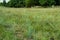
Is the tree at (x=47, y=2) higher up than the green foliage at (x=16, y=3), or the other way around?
the tree at (x=47, y=2)

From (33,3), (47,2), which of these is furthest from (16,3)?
(47,2)

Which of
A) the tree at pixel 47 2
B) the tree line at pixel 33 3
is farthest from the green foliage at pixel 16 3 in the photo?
the tree at pixel 47 2

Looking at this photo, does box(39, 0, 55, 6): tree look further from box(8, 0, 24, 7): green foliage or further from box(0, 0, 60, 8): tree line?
box(8, 0, 24, 7): green foliage

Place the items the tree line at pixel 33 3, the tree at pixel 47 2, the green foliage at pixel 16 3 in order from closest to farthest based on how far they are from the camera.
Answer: the tree at pixel 47 2
the tree line at pixel 33 3
the green foliage at pixel 16 3

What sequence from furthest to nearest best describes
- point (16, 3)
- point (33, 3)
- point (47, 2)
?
point (16, 3)
point (33, 3)
point (47, 2)

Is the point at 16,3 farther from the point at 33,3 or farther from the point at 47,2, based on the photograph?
the point at 47,2

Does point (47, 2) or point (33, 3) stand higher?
point (47, 2)

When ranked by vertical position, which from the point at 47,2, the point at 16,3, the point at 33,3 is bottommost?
the point at 16,3

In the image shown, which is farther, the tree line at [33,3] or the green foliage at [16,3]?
the green foliage at [16,3]

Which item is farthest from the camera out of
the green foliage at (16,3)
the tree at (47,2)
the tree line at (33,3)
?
the green foliage at (16,3)

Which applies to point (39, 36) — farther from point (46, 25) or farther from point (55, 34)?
point (46, 25)

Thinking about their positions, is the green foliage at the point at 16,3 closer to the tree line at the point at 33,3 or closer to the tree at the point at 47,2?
the tree line at the point at 33,3

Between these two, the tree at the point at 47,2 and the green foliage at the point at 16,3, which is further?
the green foliage at the point at 16,3

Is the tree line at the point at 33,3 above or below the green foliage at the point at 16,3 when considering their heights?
above
